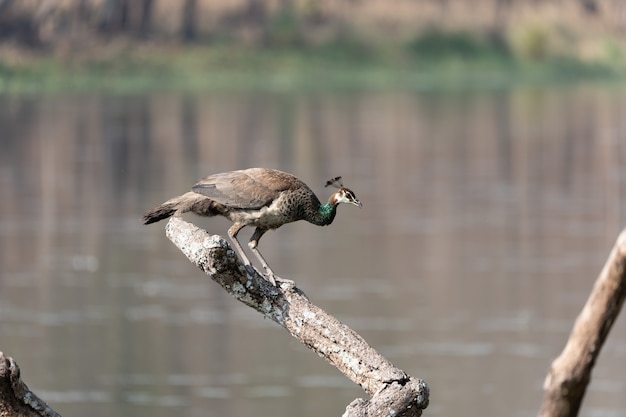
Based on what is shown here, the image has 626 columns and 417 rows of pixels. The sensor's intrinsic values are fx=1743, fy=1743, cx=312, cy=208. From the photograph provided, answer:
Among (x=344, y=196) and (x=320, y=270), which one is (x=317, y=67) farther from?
(x=344, y=196)

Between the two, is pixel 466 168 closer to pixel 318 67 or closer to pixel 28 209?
pixel 28 209

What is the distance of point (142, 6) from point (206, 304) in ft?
272

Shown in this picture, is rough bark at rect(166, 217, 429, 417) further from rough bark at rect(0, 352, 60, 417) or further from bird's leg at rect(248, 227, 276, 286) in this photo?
rough bark at rect(0, 352, 60, 417)

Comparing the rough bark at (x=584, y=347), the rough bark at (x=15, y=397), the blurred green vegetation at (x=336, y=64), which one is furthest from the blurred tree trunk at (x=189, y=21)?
the rough bark at (x=584, y=347)

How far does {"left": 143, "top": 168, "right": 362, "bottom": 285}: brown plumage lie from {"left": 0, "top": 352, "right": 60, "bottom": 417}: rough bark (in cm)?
133

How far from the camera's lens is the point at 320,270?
1383 inches

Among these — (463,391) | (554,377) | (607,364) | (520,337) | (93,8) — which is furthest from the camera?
(93,8)

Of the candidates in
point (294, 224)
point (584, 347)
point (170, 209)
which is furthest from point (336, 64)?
point (584, 347)

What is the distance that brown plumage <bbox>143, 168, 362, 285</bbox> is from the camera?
8062 mm

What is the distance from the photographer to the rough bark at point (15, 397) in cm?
689

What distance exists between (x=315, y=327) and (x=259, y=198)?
3.15 ft

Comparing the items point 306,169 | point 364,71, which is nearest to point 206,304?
point 306,169

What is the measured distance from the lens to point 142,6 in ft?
372

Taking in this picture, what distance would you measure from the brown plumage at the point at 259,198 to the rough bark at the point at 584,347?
229 cm
